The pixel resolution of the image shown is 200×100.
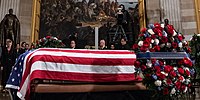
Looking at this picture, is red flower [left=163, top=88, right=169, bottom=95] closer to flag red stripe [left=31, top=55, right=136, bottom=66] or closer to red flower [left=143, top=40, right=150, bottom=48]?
red flower [left=143, top=40, right=150, bottom=48]

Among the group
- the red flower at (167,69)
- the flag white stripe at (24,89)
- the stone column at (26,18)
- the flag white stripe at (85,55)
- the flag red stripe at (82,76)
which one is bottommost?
the flag white stripe at (24,89)

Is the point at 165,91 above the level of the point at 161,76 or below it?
below

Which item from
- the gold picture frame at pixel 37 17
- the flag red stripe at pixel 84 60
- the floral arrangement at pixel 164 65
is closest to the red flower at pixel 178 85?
the floral arrangement at pixel 164 65

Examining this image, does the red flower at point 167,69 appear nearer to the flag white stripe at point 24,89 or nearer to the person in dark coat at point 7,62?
the flag white stripe at point 24,89

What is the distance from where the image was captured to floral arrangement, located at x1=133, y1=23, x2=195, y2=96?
341cm

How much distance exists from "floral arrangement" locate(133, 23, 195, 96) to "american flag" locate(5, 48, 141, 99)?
710 mm

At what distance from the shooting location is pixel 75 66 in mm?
4094

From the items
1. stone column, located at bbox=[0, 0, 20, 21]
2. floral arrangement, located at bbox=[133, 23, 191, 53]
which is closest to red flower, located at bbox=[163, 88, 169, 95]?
floral arrangement, located at bbox=[133, 23, 191, 53]

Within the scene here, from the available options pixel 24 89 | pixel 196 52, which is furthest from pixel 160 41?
pixel 24 89

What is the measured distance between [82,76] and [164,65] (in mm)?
1360

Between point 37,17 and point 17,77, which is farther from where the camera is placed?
point 37,17

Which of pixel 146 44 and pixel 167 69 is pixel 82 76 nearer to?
pixel 146 44

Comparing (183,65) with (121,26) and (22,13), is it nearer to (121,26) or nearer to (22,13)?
(121,26)

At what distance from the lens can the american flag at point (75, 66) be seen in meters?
3.92
